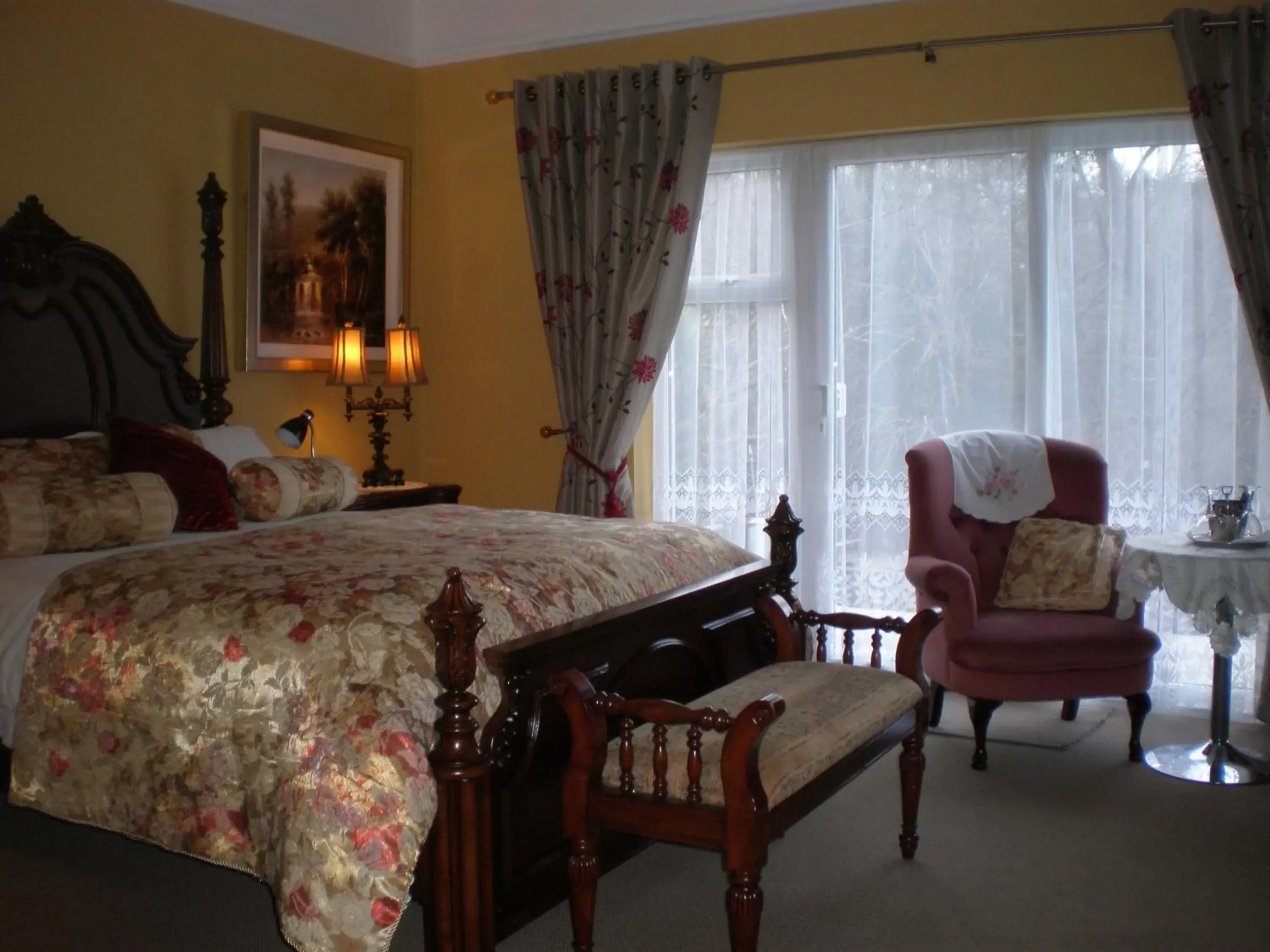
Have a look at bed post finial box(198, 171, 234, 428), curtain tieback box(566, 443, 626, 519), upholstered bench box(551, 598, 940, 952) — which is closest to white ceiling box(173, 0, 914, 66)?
bed post finial box(198, 171, 234, 428)

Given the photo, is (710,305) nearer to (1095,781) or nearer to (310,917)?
(1095,781)

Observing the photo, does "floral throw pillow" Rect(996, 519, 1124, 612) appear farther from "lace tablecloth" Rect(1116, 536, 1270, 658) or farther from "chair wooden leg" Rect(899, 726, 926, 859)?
"chair wooden leg" Rect(899, 726, 926, 859)

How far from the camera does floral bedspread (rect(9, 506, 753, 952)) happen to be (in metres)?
2.06

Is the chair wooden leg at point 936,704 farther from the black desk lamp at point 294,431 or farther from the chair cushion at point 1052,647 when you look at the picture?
the black desk lamp at point 294,431

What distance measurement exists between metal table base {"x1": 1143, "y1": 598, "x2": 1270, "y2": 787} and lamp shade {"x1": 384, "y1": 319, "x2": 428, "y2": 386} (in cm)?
303

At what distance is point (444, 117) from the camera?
5.40 metres

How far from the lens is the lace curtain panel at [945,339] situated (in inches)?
168

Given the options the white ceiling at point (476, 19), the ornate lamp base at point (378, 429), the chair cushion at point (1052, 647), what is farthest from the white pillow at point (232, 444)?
the chair cushion at point (1052, 647)

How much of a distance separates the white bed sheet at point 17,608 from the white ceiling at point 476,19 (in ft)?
8.15

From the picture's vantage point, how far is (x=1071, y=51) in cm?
432

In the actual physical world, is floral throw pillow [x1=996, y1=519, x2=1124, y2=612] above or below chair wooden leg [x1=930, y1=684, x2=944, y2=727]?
above

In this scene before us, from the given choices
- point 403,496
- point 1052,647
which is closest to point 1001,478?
point 1052,647

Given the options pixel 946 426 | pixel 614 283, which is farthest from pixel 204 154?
pixel 946 426

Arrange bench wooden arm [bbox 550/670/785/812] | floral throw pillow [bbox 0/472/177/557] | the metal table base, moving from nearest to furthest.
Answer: bench wooden arm [bbox 550/670/785/812]
floral throw pillow [bbox 0/472/177/557]
the metal table base
